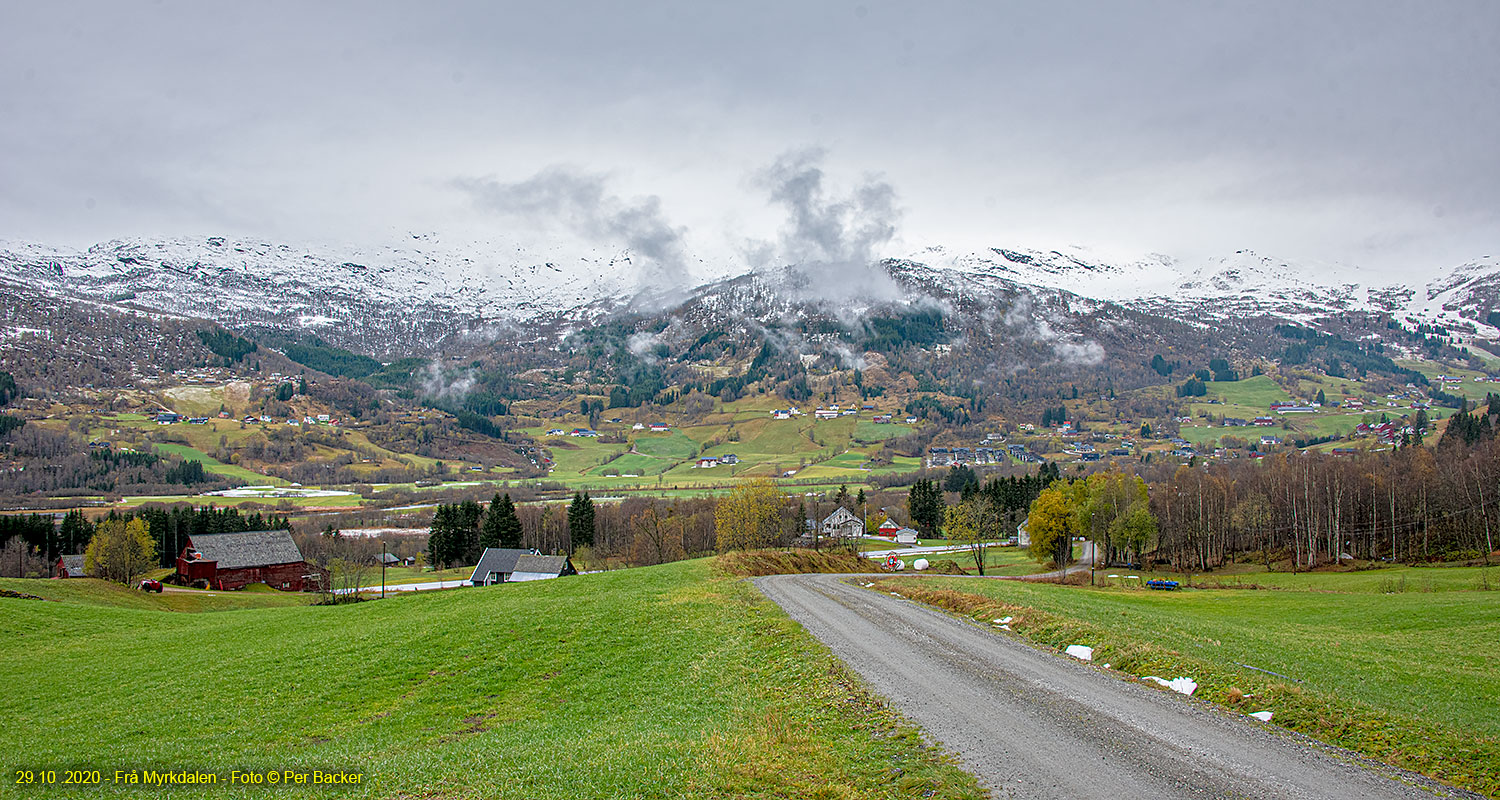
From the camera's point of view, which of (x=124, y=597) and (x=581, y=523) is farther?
(x=581, y=523)

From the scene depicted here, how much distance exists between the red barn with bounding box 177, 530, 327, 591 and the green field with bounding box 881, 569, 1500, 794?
7823 cm

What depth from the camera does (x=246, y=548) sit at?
84.6 metres

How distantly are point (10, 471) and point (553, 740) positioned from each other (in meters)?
233

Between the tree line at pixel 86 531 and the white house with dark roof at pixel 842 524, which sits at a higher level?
the tree line at pixel 86 531

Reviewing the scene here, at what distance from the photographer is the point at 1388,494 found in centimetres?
7931

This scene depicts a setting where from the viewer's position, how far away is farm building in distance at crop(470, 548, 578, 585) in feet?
272

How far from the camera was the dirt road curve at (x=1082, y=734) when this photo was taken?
34.9 feet

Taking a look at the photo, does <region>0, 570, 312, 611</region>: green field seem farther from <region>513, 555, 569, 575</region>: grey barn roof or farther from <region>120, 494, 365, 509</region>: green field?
<region>120, 494, 365, 509</region>: green field

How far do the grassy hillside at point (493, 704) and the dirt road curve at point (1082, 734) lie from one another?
1.15 meters

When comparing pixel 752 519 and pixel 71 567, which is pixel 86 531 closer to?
→ pixel 71 567

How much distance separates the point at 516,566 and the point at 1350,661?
79.0 metres

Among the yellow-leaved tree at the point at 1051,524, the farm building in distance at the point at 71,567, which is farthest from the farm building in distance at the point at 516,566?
the yellow-leaved tree at the point at 1051,524

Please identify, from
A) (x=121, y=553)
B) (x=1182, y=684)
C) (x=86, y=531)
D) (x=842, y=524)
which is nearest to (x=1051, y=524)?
(x=842, y=524)

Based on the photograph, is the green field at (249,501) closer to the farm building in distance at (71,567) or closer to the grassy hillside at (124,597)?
the farm building in distance at (71,567)
